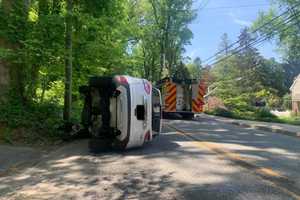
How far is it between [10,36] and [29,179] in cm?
772

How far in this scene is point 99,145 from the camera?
12.0m

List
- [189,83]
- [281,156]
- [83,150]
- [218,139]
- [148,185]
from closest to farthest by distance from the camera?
[148,185] < [281,156] < [83,150] < [218,139] < [189,83]

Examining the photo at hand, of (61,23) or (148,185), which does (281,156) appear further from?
(61,23)

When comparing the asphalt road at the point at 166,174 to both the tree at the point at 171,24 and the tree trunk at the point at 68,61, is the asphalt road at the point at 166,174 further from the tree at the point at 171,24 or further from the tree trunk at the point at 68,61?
the tree at the point at 171,24

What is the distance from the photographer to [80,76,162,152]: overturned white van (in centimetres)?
1142

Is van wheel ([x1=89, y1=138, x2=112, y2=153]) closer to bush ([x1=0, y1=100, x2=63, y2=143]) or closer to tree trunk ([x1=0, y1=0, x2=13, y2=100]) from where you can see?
bush ([x1=0, y1=100, x2=63, y2=143])

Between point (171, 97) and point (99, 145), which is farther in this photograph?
point (171, 97)

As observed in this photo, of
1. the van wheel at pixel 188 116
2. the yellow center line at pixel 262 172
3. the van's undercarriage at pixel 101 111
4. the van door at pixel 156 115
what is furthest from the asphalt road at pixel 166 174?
the van wheel at pixel 188 116

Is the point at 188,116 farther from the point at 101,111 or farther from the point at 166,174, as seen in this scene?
the point at 166,174

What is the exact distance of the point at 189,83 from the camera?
2869 cm

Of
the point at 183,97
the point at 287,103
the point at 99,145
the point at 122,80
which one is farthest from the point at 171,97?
the point at 287,103

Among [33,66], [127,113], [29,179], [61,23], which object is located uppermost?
[61,23]

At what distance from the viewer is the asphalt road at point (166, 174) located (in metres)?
6.81

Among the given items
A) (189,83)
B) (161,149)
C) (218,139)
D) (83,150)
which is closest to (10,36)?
(83,150)
